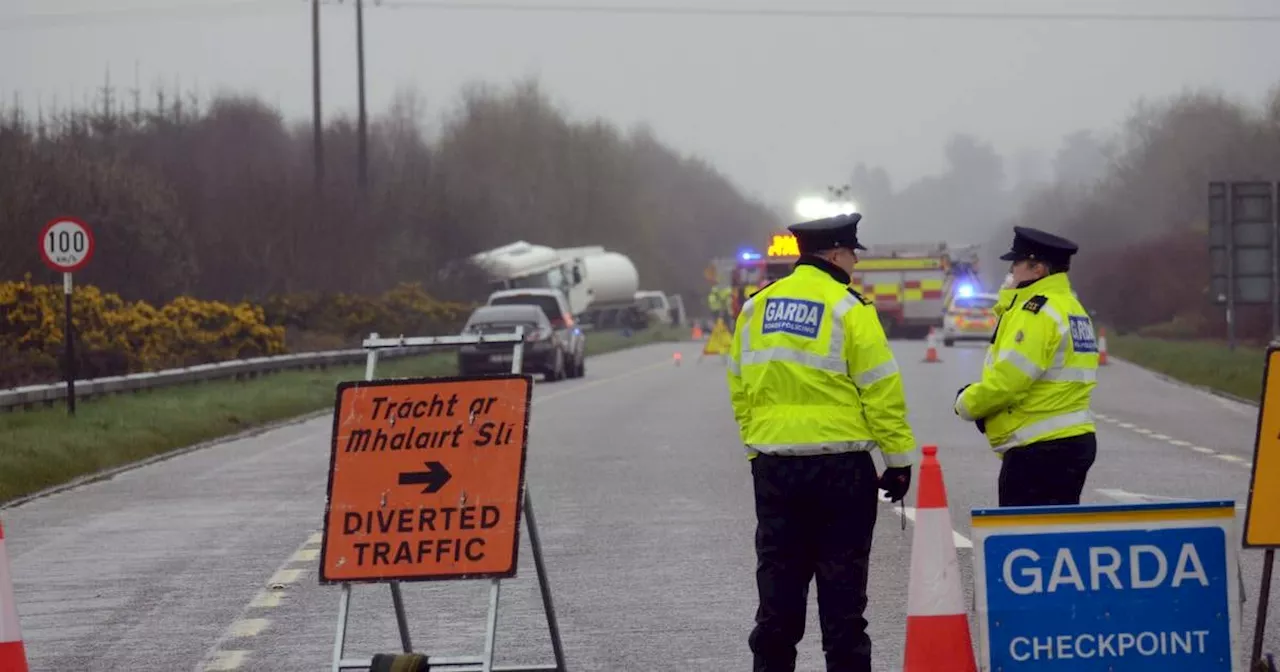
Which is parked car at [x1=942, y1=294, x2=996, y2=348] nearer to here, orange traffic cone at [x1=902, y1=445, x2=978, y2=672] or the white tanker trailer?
the white tanker trailer

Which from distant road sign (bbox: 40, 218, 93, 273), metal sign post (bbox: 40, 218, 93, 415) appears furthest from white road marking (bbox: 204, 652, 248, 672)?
distant road sign (bbox: 40, 218, 93, 273)

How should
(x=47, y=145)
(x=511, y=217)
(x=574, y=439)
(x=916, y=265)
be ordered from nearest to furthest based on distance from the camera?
(x=574, y=439) → (x=47, y=145) → (x=916, y=265) → (x=511, y=217)

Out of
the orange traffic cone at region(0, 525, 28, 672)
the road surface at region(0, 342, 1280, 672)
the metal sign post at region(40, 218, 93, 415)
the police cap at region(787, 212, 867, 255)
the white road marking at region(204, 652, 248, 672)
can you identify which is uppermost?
the police cap at region(787, 212, 867, 255)

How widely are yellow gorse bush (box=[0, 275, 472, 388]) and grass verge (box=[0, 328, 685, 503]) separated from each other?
1.73 m

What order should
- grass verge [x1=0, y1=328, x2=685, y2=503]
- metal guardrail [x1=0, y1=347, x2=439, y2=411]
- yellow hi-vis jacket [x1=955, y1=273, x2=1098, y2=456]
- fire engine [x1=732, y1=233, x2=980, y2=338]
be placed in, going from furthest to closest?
fire engine [x1=732, y1=233, x2=980, y2=338] < metal guardrail [x1=0, y1=347, x2=439, y2=411] < grass verge [x1=0, y1=328, x2=685, y2=503] < yellow hi-vis jacket [x1=955, y1=273, x2=1098, y2=456]

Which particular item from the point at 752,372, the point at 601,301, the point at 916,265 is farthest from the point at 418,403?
the point at 601,301

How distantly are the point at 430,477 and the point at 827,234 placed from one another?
1844 millimetres

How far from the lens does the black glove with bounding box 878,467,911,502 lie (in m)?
7.82

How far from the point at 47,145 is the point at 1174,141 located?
36843 millimetres

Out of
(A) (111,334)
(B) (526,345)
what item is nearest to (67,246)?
(A) (111,334)

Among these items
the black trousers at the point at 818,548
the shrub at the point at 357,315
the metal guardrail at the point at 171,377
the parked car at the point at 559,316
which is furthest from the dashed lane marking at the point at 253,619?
the shrub at the point at 357,315

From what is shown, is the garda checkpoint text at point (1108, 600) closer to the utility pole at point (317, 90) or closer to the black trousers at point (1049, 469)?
the black trousers at point (1049, 469)

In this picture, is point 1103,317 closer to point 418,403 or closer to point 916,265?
point 916,265

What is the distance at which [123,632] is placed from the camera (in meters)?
10.9
